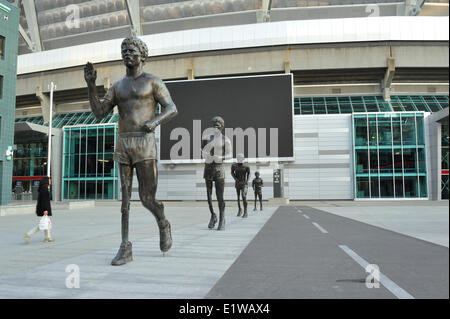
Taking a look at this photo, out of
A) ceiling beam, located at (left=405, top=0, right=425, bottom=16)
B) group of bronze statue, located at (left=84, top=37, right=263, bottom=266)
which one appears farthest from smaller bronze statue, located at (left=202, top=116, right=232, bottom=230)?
ceiling beam, located at (left=405, top=0, right=425, bottom=16)

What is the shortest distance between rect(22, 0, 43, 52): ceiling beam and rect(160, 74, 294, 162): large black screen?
93.1ft

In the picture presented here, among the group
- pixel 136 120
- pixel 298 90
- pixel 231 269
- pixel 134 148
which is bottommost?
pixel 231 269

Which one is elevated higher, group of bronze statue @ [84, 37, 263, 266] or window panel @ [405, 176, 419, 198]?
group of bronze statue @ [84, 37, 263, 266]

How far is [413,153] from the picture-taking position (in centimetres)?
3166

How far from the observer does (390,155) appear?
31688 mm

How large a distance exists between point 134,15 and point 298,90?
24261 millimetres

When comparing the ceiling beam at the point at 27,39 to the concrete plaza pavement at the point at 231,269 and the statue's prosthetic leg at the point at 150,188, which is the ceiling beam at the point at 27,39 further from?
the statue's prosthetic leg at the point at 150,188

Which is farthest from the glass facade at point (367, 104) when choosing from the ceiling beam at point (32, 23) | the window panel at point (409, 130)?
the ceiling beam at point (32, 23)

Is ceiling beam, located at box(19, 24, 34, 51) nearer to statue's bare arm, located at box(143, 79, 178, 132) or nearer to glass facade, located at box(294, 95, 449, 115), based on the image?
glass facade, located at box(294, 95, 449, 115)

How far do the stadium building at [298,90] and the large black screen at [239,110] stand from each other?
0.91 feet

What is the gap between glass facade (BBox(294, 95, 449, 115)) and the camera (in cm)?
3356

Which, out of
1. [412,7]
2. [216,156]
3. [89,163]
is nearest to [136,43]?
[216,156]

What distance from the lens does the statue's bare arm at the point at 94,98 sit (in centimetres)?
402

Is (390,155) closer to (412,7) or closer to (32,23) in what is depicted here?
(412,7)
